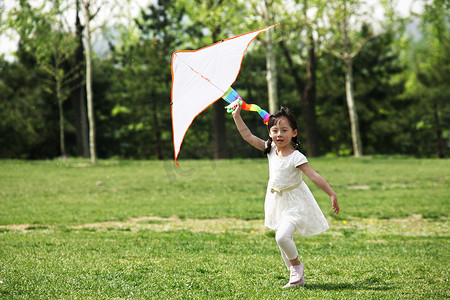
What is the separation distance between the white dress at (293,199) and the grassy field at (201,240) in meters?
0.64

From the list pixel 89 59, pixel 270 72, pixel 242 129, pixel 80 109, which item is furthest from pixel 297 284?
pixel 80 109

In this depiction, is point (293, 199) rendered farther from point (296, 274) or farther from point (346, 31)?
point (346, 31)

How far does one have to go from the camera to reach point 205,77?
5.32 m

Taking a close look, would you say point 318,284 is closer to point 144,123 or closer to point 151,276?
point 151,276

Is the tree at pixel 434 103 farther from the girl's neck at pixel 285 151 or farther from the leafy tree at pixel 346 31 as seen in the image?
the girl's neck at pixel 285 151

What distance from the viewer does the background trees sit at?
32.8 meters

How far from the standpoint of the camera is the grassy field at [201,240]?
5.19 metres

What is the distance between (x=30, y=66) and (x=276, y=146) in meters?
36.3

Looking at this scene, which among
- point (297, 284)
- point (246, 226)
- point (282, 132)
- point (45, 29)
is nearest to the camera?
point (297, 284)

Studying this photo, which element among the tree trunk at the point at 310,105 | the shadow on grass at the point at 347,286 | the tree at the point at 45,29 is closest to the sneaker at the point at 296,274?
the shadow on grass at the point at 347,286

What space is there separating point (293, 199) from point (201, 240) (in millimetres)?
3546

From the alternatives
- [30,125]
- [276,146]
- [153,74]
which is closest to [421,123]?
[153,74]

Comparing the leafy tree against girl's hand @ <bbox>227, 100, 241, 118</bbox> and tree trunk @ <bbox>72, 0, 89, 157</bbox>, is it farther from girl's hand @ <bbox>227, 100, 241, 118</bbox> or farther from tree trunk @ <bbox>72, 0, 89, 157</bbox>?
girl's hand @ <bbox>227, 100, 241, 118</bbox>

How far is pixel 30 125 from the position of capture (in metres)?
35.3
